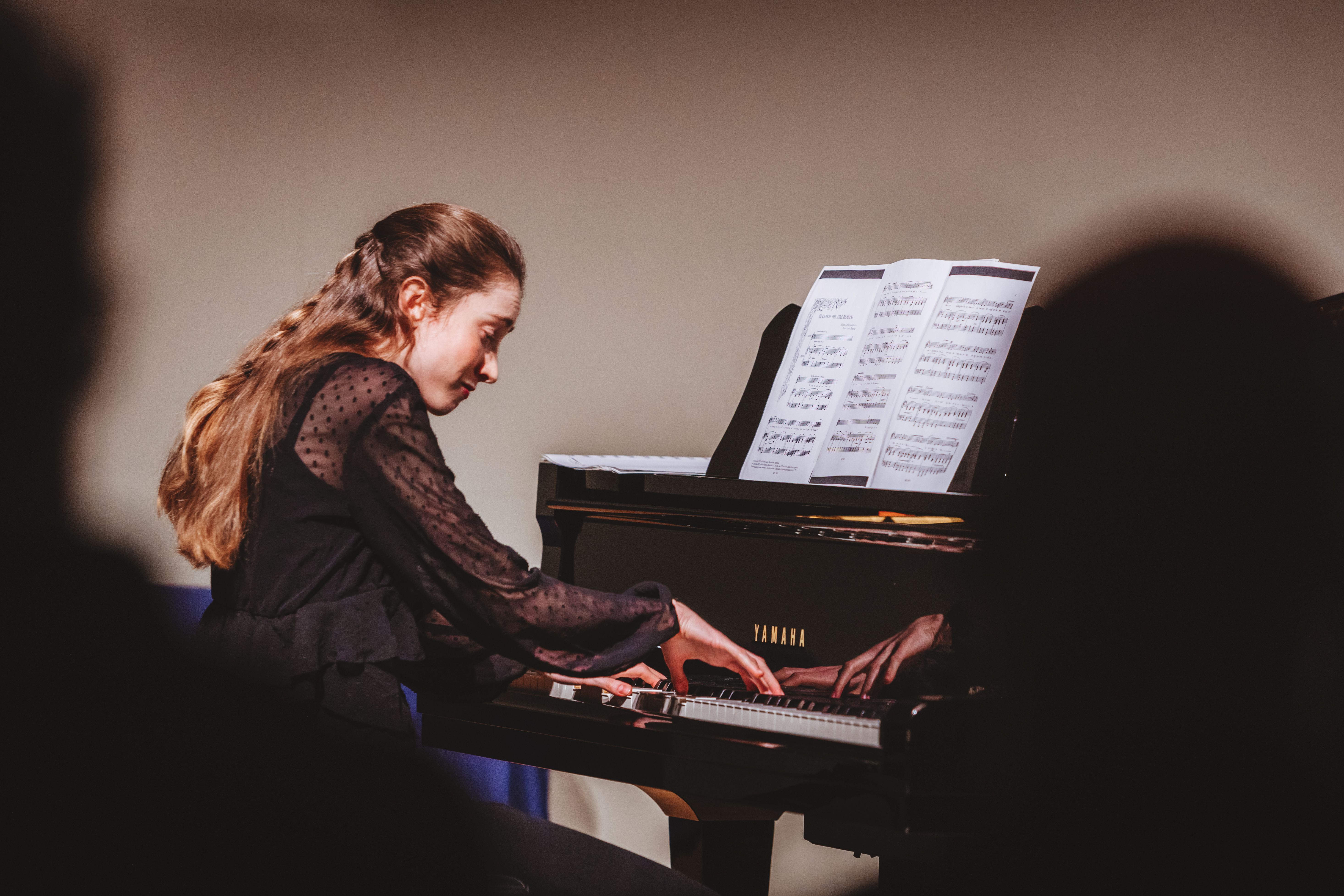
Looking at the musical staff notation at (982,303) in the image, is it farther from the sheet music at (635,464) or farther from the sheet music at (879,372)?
the sheet music at (635,464)

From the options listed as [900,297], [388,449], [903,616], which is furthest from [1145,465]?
[388,449]

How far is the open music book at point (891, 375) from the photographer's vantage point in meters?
1.50

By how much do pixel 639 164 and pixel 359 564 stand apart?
4.99ft

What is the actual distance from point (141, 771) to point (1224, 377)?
1.20 m

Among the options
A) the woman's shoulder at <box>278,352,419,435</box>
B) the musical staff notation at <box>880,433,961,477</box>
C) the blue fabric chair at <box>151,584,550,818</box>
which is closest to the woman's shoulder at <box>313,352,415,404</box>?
the woman's shoulder at <box>278,352,419,435</box>

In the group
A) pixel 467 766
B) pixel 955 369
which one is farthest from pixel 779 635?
pixel 467 766

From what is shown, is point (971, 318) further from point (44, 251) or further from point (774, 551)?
point (44, 251)

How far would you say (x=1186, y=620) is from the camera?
1.01 m

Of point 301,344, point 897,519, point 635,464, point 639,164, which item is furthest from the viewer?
point 639,164

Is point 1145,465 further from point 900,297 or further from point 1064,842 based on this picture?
→ point 900,297

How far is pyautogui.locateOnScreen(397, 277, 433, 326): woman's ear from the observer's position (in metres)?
1.35

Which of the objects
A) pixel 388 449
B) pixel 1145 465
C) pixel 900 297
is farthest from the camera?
pixel 900 297

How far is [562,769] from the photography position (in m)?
1.46

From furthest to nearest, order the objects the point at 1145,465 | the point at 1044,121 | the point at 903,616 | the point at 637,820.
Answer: the point at 637,820
the point at 1044,121
the point at 903,616
the point at 1145,465
